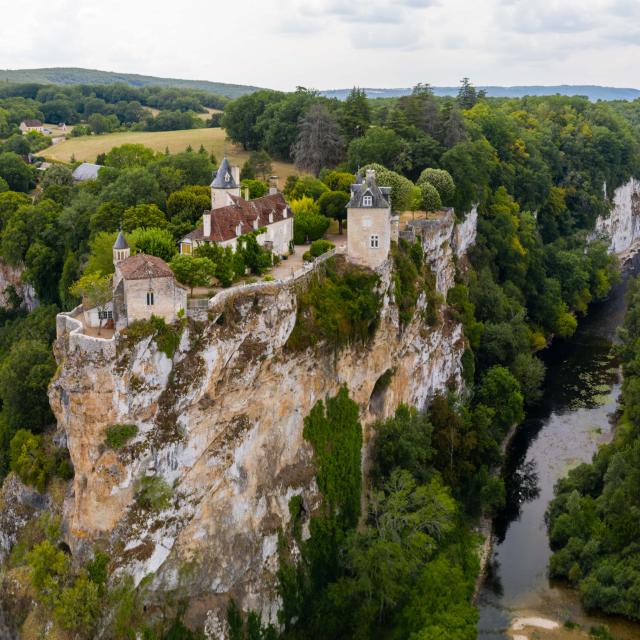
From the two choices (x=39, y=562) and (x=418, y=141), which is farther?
(x=418, y=141)

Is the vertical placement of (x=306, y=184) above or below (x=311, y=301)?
above

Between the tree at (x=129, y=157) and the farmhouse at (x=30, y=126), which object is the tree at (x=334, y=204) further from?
the farmhouse at (x=30, y=126)

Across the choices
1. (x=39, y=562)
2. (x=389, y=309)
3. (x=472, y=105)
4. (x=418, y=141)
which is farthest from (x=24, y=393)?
(x=472, y=105)

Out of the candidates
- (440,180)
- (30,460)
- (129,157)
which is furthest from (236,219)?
(129,157)

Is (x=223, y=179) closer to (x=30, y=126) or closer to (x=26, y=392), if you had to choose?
(x=26, y=392)

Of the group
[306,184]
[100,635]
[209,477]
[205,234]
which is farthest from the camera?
[306,184]

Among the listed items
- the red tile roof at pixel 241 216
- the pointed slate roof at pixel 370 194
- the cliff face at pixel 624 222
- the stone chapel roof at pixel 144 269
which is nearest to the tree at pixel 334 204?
the red tile roof at pixel 241 216

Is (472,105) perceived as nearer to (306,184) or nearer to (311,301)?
(306,184)

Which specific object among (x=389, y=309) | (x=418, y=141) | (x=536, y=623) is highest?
(x=418, y=141)
